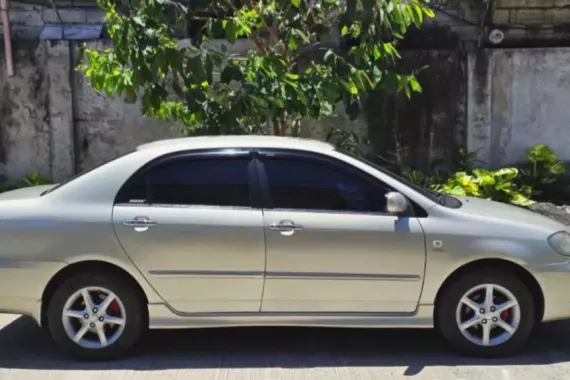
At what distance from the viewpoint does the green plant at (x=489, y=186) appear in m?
9.60

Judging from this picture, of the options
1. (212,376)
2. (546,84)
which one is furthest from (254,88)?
(546,84)

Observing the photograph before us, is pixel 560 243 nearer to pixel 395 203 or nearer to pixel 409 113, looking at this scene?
pixel 395 203

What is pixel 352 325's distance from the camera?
5176 millimetres

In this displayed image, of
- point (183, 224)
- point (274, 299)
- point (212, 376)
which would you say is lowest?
point (212, 376)

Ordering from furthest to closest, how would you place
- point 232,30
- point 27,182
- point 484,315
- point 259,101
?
point 27,182 → point 259,101 → point 232,30 → point 484,315

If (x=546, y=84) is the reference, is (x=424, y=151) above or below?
below

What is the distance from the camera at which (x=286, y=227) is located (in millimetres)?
5090

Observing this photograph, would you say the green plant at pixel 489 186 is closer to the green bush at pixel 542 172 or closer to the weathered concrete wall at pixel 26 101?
the green bush at pixel 542 172

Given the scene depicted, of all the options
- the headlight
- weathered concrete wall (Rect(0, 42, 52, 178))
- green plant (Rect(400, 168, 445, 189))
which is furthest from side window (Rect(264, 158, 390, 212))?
weathered concrete wall (Rect(0, 42, 52, 178))

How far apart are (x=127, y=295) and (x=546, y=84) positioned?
7.82 metres

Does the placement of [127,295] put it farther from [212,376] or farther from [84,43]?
[84,43]

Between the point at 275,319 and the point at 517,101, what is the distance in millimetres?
7020

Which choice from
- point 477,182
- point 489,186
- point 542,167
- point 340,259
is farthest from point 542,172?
point 340,259

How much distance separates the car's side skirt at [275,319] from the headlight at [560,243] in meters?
0.94
